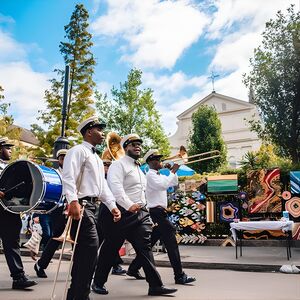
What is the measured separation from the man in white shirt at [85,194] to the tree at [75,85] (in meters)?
20.9

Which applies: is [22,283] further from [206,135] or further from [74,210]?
[206,135]

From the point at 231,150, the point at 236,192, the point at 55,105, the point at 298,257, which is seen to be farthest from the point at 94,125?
the point at 231,150

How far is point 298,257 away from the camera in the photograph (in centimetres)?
869

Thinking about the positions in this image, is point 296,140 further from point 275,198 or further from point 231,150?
point 231,150

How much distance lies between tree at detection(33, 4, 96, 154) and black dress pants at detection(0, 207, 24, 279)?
65.2 ft

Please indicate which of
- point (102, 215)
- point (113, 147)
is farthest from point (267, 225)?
point (102, 215)

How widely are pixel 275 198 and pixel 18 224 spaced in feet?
25.1

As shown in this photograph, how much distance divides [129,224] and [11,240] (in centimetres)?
168

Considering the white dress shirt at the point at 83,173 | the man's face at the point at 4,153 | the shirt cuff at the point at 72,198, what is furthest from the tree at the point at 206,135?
the shirt cuff at the point at 72,198

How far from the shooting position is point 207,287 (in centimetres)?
571

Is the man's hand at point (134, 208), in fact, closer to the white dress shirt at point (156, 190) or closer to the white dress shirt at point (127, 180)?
the white dress shirt at point (127, 180)

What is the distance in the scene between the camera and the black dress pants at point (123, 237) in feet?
16.8

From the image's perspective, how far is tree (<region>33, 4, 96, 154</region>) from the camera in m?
26.0

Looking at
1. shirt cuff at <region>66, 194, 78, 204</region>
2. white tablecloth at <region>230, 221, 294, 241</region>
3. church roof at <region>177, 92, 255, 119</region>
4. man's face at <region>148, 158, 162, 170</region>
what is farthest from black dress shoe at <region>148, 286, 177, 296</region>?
church roof at <region>177, 92, 255, 119</region>
